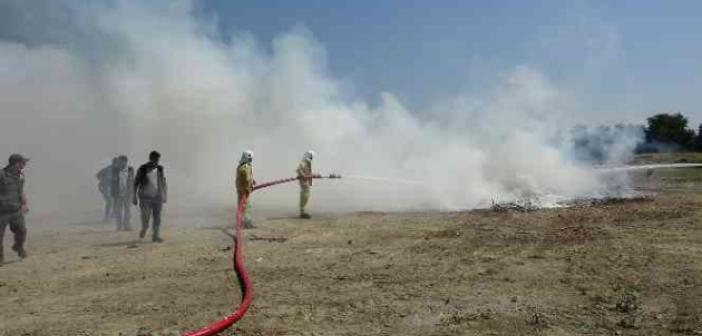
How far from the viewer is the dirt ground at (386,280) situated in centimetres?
631

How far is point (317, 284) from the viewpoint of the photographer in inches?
316

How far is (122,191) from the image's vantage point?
1536 centimetres

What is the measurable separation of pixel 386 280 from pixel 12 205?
6.77 meters

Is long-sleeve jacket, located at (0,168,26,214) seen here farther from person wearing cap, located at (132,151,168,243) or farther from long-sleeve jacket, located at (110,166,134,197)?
long-sleeve jacket, located at (110,166,134,197)

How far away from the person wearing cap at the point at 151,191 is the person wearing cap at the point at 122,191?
2.95m

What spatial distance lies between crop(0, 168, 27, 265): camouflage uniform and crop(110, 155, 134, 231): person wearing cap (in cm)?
415

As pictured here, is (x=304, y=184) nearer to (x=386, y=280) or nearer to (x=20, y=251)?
(x=20, y=251)

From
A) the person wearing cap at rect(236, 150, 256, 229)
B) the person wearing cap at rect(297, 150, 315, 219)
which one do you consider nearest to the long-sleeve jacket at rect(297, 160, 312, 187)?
the person wearing cap at rect(297, 150, 315, 219)

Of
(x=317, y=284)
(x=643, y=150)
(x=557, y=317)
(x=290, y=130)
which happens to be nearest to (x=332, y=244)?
(x=317, y=284)

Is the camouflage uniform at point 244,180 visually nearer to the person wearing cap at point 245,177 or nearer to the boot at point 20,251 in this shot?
the person wearing cap at point 245,177

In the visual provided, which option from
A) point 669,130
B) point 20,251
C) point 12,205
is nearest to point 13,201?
point 12,205

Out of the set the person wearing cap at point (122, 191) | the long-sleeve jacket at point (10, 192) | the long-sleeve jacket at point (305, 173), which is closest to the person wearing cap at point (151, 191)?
the long-sleeve jacket at point (10, 192)

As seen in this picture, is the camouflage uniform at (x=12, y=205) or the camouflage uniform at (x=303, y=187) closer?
the camouflage uniform at (x=12, y=205)

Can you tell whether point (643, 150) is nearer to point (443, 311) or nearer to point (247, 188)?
point (247, 188)
